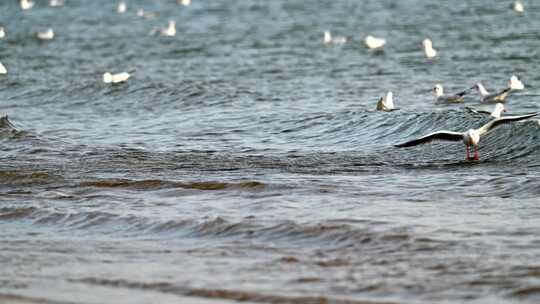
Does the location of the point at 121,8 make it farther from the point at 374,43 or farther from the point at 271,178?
the point at 271,178

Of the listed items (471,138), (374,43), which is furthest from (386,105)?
(374,43)

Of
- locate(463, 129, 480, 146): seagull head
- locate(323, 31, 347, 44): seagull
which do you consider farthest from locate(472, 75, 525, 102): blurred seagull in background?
locate(323, 31, 347, 44): seagull

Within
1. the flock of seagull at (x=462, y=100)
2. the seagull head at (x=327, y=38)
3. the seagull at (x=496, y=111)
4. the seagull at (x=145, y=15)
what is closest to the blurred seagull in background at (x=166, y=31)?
the flock of seagull at (x=462, y=100)

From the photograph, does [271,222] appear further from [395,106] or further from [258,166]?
[395,106]

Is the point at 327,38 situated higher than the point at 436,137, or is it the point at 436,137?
the point at 436,137

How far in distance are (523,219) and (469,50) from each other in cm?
1354

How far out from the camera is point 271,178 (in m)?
10.9

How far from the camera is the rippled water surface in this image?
23.6ft

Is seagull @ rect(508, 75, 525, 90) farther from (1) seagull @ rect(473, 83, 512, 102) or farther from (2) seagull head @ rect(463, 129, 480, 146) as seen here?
(2) seagull head @ rect(463, 129, 480, 146)

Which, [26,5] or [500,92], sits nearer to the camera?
[500,92]

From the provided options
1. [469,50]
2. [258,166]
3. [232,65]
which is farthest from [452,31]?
[258,166]

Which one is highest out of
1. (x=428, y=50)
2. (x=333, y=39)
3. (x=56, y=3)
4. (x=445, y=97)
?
(x=445, y=97)

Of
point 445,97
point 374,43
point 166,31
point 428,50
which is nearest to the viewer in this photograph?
point 445,97

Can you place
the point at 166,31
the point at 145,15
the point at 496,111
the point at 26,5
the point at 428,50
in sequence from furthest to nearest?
1. the point at 26,5
2. the point at 145,15
3. the point at 166,31
4. the point at 428,50
5. the point at 496,111
